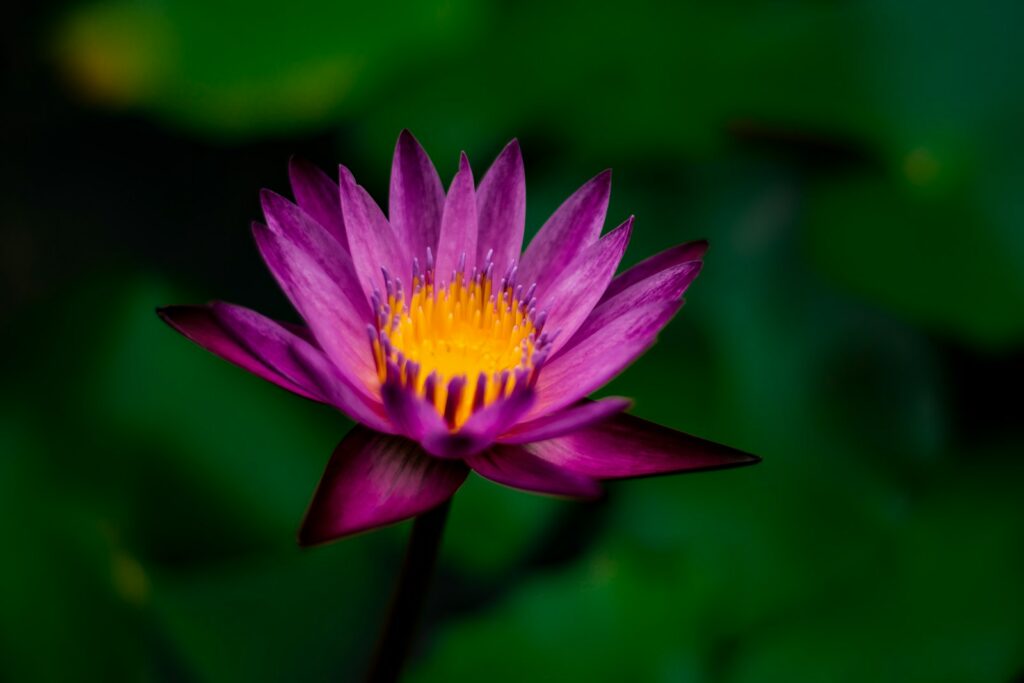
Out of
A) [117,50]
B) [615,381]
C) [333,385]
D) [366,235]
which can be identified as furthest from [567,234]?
[117,50]

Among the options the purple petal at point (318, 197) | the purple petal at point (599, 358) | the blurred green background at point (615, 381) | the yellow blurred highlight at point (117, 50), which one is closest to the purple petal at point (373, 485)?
the purple petal at point (599, 358)

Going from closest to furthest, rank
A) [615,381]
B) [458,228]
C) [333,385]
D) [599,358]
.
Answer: [333,385], [599,358], [458,228], [615,381]

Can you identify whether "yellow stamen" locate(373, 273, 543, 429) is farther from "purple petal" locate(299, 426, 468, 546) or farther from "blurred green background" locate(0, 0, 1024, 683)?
"blurred green background" locate(0, 0, 1024, 683)

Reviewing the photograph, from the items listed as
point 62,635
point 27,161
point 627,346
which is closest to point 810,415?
point 627,346

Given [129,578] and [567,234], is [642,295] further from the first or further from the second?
[129,578]

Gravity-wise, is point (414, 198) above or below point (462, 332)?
above

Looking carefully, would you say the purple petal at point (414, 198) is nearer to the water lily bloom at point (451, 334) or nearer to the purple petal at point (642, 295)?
the water lily bloom at point (451, 334)

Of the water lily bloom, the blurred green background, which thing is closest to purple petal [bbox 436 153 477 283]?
the water lily bloom

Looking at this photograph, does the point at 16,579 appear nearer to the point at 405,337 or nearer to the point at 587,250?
the point at 405,337
